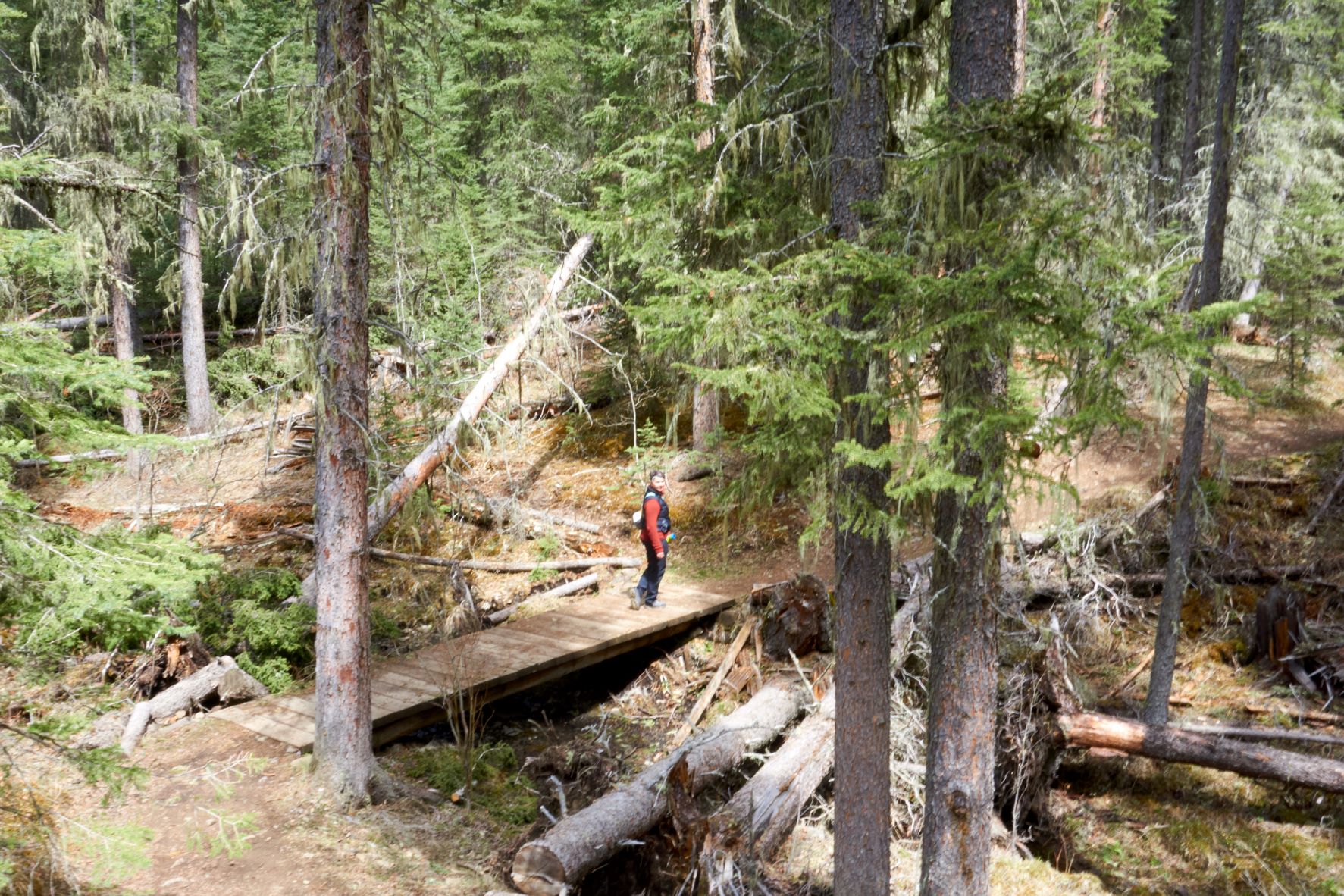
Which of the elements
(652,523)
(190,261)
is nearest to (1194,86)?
(652,523)

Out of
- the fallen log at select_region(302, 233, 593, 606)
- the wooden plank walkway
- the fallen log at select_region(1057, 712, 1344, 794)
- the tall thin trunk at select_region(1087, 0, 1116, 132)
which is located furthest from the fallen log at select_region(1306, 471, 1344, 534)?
the fallen log at select_region(302, 233, 593, 606)

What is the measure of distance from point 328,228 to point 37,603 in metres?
3.75

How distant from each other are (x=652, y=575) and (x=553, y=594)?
191 centimetres

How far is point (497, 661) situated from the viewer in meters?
10.2

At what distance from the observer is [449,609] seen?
12617mm

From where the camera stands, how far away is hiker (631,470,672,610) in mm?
11734

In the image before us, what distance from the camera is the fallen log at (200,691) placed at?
8.73 metres

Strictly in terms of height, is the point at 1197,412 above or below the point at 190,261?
below

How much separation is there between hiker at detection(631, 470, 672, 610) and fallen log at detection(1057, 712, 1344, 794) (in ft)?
17.5

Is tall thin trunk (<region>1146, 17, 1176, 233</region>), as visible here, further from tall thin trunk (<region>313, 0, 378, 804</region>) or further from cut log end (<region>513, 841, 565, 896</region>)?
cut log end (<region>513, 841, 565, 896</region>)

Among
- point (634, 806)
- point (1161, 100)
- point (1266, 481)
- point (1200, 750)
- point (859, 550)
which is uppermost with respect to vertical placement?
point (1161, 100)

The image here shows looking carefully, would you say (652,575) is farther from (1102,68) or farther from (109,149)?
(109,149)

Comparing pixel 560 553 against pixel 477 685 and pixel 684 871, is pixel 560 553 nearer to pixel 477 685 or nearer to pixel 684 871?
pixel 477 685

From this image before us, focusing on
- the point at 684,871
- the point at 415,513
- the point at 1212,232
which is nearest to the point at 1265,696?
the point at 1212,232
